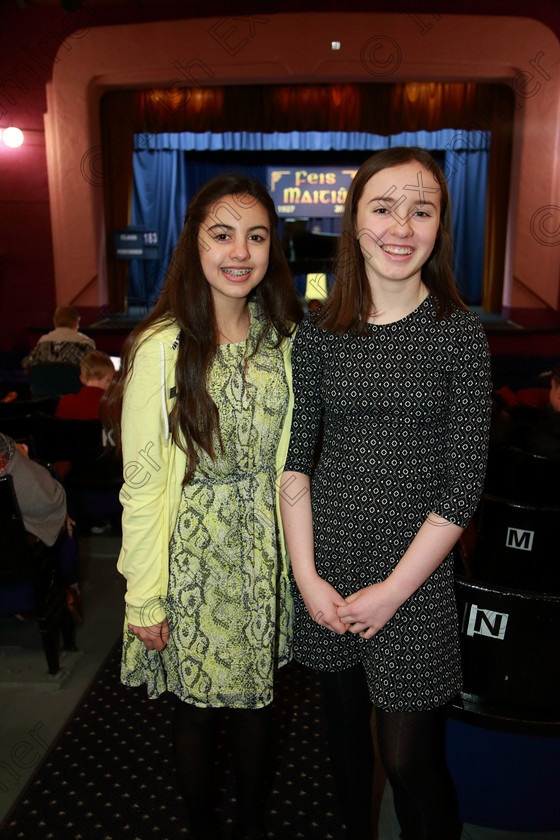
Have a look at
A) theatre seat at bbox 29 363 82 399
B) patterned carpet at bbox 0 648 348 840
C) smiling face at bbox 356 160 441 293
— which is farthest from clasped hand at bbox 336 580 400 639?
theatre seat at bbox 29 363 82 399

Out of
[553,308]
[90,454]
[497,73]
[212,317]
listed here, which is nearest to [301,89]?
[497,73]

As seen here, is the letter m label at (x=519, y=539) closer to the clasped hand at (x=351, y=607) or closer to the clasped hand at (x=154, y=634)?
the clasped hand at (x=351, y=607)

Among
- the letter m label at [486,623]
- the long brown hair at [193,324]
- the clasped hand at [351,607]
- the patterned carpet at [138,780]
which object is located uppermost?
the long brown hair at [193,324]

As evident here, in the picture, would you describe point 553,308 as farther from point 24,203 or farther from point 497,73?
point 24,203

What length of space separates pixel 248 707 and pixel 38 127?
797 centimetres

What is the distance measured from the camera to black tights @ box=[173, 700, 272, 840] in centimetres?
148

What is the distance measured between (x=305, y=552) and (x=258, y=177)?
10.5 m

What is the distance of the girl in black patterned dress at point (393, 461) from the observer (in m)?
1.19

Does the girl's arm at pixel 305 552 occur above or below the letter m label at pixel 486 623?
above

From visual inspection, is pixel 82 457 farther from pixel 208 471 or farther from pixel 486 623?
pixel 486 623

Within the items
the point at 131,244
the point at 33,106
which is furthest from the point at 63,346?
the point at 131,244

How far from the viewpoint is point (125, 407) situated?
134 cm

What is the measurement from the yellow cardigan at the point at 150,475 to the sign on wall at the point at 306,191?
10128mm

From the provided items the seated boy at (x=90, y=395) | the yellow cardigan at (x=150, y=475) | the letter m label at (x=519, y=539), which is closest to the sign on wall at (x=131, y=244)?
the seated boy at (x=90, y=395)
